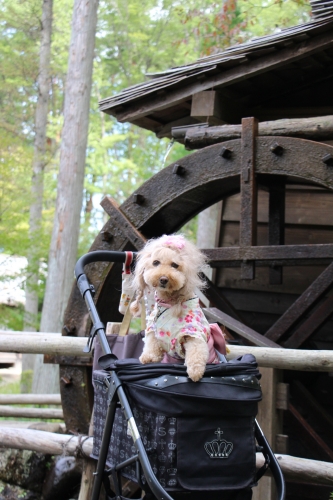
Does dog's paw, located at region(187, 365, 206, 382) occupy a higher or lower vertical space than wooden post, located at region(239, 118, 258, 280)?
lower

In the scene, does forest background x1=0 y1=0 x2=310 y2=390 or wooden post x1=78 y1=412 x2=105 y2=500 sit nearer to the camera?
wooden post x1=78 y1=412 x2=105 y2=500

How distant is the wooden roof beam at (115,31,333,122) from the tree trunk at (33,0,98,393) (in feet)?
14.1

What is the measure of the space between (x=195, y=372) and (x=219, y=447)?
30cm

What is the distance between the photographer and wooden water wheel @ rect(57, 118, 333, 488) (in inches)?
169

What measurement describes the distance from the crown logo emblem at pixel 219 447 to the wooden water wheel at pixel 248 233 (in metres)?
2.07

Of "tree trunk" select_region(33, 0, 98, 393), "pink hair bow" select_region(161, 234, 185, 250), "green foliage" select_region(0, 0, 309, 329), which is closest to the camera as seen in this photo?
"pink hair bow" select_region(161, 234, 185, 250)

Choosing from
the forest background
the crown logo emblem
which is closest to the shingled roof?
the crown logo emblem

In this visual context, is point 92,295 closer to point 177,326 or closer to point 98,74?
point 177,326

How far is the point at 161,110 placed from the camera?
211 inches

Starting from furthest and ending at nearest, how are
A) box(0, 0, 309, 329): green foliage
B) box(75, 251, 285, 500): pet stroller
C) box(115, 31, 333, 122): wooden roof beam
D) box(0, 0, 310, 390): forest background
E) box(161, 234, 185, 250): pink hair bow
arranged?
box(0, 0, 309, 329): green foliage, box(0, 0, 310, 390): forest background, box(115, 31, 333, 122): wooden roof beam, box(161, 234, 185, 250): pink hair bow, box(75, 251, 285, 500): pet stroller

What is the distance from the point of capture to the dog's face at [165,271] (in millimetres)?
2709

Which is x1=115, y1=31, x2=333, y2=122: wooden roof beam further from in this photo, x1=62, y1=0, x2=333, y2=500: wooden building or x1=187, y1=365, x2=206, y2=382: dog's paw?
x1=187, y1=365, x2=206, y2=382: dog's paw

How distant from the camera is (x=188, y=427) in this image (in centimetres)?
234

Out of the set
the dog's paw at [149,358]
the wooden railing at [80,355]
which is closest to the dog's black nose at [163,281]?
the dog's paw at [149,358]
